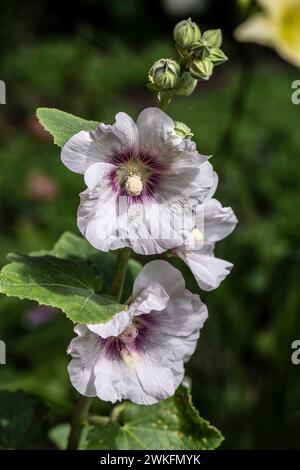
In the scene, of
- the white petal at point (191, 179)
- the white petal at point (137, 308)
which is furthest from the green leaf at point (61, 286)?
the white petal at point (191, 179)

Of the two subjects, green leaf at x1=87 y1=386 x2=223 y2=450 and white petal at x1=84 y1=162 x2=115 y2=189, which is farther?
green leaf at x1=87 y1=386 x2=223 y2=450

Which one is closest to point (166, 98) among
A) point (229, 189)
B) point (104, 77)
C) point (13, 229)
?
point (229, 189)

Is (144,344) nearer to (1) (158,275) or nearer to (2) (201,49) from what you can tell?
(1) (158,275)

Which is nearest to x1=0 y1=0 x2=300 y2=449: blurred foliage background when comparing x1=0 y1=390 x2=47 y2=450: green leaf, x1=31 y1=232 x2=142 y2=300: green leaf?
x1=0 y1=390 x2=47 y2=450: green leaf

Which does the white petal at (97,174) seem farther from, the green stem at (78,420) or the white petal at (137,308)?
the green stem at (78,420)

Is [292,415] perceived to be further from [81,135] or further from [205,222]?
[81,135]

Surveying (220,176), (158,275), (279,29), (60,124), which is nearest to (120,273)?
(158,275)

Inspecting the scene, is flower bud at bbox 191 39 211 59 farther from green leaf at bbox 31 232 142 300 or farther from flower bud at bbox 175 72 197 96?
green leaf at bbox 31 232 142 300
